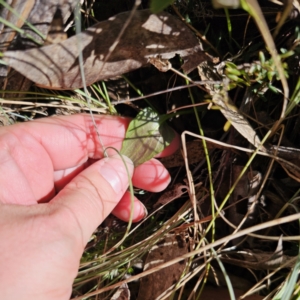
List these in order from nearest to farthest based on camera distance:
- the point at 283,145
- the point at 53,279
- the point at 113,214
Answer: the point at 53,279 → the point at 283,145 → the point at 113,214

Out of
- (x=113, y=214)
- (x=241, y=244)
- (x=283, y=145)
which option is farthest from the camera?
(x=113, y=214)

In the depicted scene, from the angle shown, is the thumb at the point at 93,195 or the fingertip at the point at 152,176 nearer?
the thumb at the point at 93,195

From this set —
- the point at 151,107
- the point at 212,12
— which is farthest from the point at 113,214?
the point at 212,12

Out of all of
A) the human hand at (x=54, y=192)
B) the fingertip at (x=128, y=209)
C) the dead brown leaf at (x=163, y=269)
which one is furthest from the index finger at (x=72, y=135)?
the dead brown leaf at (x=163, y=269)

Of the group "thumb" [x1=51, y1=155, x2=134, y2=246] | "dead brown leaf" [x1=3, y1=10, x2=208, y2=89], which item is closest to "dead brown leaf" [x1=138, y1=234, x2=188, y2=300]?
"thumb" [x1=51, y1=155, x2=134, y2=246]

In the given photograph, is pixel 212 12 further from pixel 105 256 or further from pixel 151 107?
pixel 105 256

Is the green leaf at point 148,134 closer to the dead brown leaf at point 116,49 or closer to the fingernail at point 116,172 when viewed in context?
the fingernail at point 116,172
